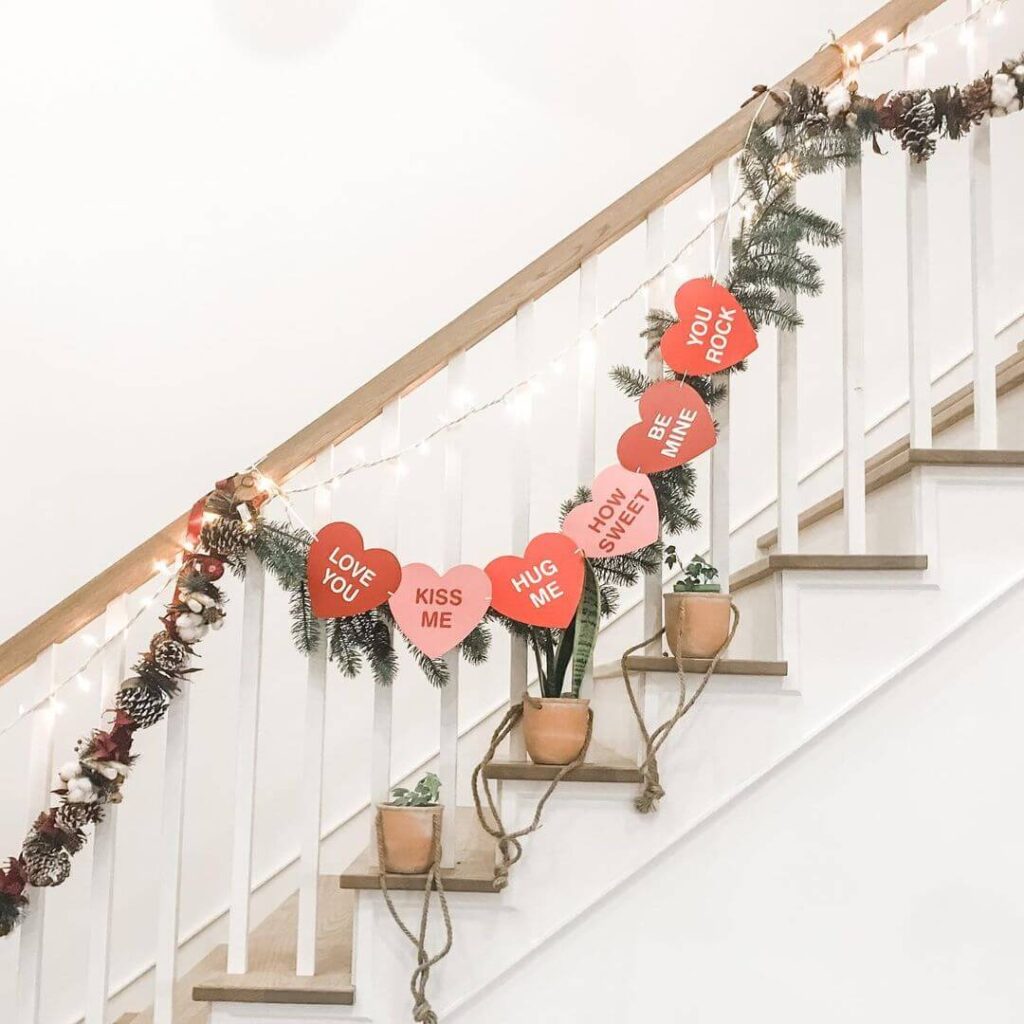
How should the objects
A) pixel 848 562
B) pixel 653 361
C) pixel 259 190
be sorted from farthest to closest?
pixel 259 190, pixel 653 361, pixel 848 562

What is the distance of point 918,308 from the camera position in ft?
5.56

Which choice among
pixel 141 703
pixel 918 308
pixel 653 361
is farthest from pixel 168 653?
pixel 918 308

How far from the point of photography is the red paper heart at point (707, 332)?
1624 mm

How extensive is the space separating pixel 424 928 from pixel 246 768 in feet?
1.18

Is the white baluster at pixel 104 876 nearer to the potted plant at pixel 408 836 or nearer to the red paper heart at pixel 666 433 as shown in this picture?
the potted plant at pixel 408 836

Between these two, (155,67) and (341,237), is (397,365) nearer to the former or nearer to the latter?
(341,237)

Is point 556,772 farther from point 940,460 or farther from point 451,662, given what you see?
point 940,460

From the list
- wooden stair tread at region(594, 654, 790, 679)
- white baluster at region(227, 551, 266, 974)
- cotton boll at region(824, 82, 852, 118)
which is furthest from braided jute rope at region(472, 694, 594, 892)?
cotton boll at region(824, 82, 852, 118)

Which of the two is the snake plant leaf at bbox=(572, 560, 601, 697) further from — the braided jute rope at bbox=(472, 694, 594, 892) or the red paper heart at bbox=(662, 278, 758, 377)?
the red paper heart at bbox=(662, 278, 758, 377)

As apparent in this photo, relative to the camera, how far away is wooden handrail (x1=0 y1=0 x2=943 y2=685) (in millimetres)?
1601

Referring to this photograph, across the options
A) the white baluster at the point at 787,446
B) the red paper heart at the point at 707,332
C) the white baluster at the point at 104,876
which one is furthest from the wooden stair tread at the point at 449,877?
the red paper heart at the point at 707,332

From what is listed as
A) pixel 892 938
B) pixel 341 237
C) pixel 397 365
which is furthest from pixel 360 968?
pixel 341 237

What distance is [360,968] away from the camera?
60.4 inches

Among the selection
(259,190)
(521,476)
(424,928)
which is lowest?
A: (424,928)
